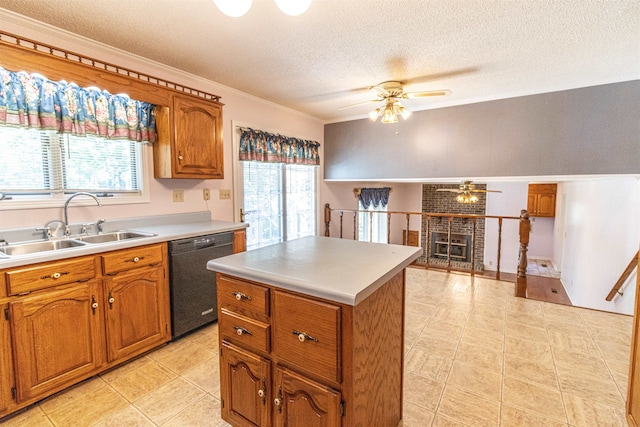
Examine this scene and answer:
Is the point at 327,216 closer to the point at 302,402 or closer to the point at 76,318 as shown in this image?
the point at 76,318

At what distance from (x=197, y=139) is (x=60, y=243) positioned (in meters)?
1.30

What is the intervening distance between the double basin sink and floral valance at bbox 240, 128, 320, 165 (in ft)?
4.91

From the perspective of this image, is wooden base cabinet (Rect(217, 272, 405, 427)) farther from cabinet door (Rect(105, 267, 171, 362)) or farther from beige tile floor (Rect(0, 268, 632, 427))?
cabinet door (Rect(105, 267, 171, 362))

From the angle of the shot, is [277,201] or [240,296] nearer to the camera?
[240,296]

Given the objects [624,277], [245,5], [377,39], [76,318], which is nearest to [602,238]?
[624,277]

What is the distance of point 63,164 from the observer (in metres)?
2.20

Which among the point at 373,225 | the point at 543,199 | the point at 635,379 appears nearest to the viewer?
the point at 635,379

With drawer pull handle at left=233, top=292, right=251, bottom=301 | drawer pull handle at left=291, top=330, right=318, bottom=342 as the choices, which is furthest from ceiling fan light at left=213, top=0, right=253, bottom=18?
drawer pull handle at left=291, top=330, right=318, bottom=342

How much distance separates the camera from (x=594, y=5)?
175 cm

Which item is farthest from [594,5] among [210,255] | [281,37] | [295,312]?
[210,255]

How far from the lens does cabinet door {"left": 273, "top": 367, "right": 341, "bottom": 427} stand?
110cm

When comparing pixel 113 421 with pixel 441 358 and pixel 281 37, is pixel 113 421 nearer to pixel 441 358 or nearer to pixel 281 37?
pixel 441 358

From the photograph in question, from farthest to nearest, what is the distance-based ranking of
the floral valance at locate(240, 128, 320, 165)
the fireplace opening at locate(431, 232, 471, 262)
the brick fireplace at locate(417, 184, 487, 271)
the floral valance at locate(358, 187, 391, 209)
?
the fireplace opening at locate(431, 232, 471, 262) < the brick fireplace at locate(417, 184, 487, 271) < the floral valance at locate(358, 187, 391, 209) < the floral valance at locate(240, 128, 320, 165)

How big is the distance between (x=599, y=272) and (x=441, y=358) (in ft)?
11.1
